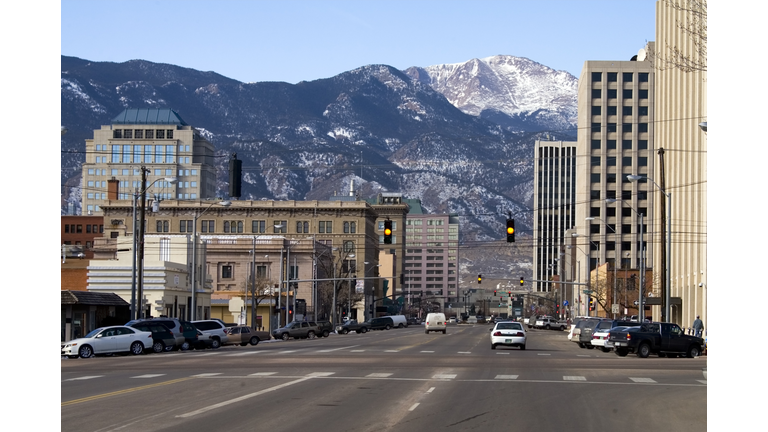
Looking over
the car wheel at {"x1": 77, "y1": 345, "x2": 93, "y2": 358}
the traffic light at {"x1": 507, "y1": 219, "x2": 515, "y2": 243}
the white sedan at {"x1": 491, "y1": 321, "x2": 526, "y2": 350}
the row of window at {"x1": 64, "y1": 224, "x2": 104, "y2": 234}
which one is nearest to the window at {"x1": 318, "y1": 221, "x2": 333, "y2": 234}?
the row of window at {"x1": 64, "y1": 224, "x2": 104, "y2": 234}

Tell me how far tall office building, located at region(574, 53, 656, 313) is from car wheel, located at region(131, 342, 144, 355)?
12471cm

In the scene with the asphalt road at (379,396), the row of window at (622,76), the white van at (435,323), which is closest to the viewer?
the asphalt road at (379,396)

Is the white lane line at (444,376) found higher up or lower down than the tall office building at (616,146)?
lower down

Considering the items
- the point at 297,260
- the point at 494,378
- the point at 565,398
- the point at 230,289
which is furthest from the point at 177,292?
the point at 565,398

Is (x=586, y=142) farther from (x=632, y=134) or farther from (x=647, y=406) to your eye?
(x=647, y=406)

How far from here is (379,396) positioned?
23.8 m

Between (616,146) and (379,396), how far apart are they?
150431 millimetres

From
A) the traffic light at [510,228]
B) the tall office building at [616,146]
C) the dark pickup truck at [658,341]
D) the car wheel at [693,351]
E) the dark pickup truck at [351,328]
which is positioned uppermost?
the tall office building at [616,146]

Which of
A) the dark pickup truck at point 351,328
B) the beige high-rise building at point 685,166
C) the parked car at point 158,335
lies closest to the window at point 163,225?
the dark pickup truck at point 351,328

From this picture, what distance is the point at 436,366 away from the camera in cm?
3647

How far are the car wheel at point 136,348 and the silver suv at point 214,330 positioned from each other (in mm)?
10405

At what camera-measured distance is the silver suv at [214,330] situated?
6062 cm

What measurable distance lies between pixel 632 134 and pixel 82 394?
498 feet

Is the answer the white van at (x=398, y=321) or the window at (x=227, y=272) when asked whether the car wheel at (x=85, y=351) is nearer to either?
the window at (x=227, y=272)
